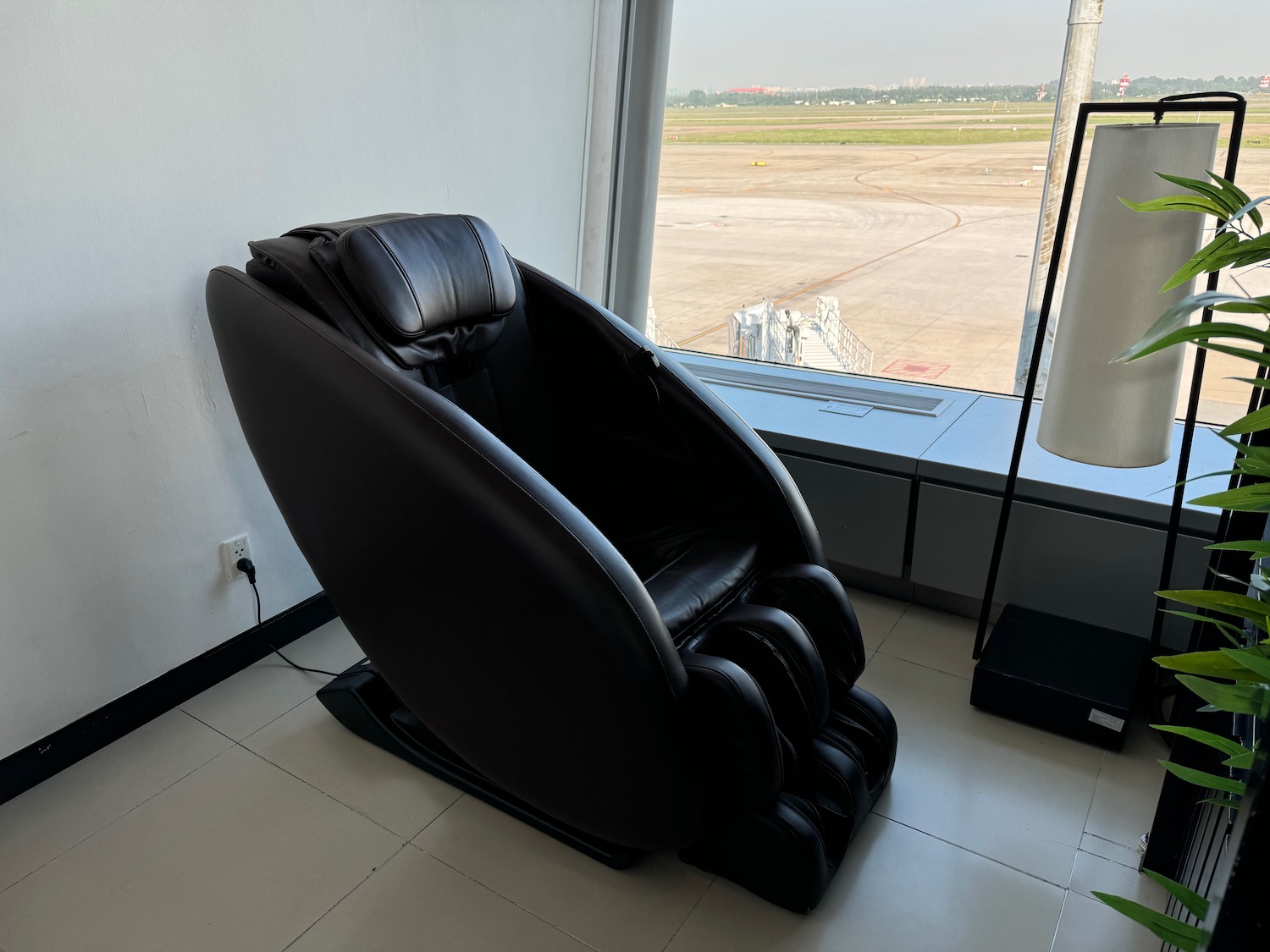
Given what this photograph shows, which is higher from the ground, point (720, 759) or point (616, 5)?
point (616, 5)

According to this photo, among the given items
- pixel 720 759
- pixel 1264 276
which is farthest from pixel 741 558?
pixel 1264 276

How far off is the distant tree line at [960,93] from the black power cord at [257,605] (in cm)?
210

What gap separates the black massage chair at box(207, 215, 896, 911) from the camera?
140cm

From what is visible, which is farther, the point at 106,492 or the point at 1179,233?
the point at 106,492

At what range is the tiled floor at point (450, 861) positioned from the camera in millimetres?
1530

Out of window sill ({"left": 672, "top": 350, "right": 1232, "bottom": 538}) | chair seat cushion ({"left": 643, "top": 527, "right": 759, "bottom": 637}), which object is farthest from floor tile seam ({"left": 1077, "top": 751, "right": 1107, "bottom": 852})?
chair seat cushion ({"left": 643, "top": 527, "right": 759, "bottom": 637})

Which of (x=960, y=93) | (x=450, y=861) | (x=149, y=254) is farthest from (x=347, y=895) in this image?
(x=960, y=93)

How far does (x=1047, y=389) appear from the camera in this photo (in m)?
1.97

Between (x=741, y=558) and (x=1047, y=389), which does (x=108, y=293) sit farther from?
(x=1047, y=389)

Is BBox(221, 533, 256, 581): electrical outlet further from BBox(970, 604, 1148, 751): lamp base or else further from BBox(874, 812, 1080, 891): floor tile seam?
BBox(970, 604, 1148, 751): lamp base

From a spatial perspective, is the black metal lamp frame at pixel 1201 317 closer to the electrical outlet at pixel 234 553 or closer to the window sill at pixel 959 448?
the window sill at pixel 959 448

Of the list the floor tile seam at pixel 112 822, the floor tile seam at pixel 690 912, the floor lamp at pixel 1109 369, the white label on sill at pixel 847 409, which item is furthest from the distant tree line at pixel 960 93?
the floor tile seam at pixel 112 822

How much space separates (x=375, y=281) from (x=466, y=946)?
1.16m

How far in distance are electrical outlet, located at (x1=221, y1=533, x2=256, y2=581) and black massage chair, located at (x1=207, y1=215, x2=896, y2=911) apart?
39cm
